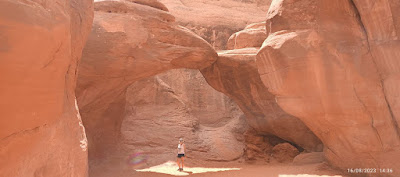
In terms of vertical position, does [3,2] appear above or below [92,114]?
above

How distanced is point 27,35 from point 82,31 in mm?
1904

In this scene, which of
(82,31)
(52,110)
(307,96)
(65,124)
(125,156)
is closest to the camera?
(52,110)

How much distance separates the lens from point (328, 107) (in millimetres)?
6527

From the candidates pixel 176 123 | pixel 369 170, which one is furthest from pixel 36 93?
pixel 176 123

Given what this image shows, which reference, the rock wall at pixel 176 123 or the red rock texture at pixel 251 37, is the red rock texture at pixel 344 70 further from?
the rock wall at pixel 176 123

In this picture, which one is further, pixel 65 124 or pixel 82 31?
pixel 82 31

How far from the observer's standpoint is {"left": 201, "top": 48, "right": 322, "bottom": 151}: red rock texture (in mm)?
10383

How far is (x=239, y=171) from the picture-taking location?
8562 mm

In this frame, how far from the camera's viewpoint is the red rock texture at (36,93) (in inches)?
93.4

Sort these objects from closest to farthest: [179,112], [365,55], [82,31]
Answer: [82,31] → [365,55] → [179,112]

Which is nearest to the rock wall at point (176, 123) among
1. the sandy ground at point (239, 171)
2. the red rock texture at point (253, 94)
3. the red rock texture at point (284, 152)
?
the sandy ground at point (239, 171)

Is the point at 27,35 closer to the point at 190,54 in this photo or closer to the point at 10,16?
the point at 10,16

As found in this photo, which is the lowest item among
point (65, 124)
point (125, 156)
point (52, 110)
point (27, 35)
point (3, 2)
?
point (125, 156)

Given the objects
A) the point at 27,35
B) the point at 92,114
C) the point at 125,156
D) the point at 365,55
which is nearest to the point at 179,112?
the point at 125,156
